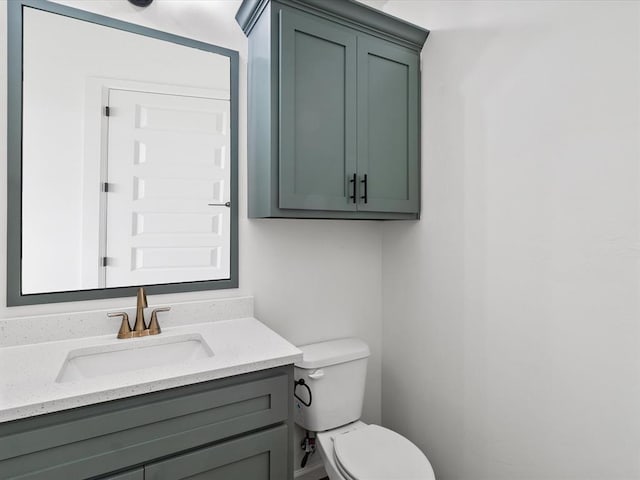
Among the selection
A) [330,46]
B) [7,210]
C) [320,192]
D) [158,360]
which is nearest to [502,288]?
[320,192]

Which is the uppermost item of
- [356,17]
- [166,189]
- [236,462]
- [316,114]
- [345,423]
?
[356,17]

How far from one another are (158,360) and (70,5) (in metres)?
1.35

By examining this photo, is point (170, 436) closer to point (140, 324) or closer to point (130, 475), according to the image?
point (130, 475)

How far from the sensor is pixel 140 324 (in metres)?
1.35

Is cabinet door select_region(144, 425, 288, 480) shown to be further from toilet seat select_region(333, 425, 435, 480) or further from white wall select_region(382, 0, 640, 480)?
white wall select_region(382, 0, 640, 480)

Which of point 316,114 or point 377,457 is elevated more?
point 316,114

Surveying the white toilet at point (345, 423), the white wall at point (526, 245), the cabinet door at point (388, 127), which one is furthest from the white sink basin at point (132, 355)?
the white wall at point (526, 245)

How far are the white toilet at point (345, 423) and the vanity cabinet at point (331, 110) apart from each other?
659 mm

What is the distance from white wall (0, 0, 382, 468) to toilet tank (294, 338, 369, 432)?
22 centimetres

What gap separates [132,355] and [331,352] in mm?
826

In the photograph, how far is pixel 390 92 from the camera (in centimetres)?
161

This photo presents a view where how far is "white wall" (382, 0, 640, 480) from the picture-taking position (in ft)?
3.45

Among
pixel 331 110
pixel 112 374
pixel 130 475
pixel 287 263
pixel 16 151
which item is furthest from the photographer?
pixel 287 263

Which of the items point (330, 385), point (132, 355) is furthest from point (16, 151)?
point (330, 385)
